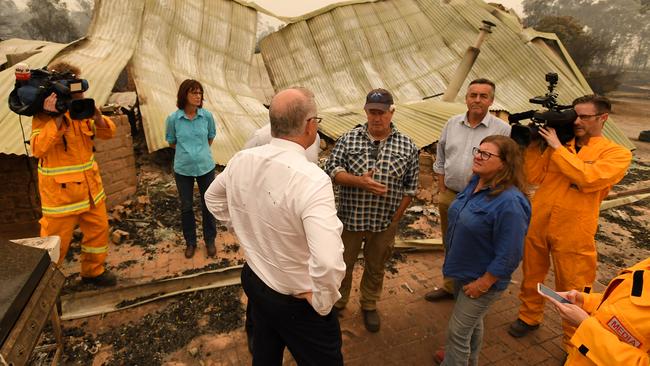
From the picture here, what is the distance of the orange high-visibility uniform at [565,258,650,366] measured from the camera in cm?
139

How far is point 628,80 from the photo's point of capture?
48.3m

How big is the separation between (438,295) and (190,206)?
3.01 m

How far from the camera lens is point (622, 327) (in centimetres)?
145

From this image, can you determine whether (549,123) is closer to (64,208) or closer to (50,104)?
(50,104)

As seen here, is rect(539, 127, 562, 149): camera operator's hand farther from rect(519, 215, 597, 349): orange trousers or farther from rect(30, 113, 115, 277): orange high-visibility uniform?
rect(30, 113, 115, 277): orange high-visibility uniform

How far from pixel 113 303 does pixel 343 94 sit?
9766 millimetres

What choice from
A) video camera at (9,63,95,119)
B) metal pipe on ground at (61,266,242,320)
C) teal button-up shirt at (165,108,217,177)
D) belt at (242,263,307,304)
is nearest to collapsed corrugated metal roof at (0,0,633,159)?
teal button-up shirt at (165,108,217,177)

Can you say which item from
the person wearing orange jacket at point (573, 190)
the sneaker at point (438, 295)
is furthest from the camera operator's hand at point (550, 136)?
the sneaker at point (438, 295)

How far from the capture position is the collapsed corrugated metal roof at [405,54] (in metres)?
11.8

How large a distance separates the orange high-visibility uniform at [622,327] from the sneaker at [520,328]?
1947 mm

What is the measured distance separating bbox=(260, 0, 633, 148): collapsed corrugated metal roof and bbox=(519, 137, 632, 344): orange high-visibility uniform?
8447mm

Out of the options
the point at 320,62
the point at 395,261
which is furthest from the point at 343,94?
the point at 395,261

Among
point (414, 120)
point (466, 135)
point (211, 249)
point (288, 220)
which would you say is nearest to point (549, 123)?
point (466, 135)

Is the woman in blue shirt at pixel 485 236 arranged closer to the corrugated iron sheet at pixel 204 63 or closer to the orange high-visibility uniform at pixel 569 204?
the orange high-visibility uniform at pixel 569 204
